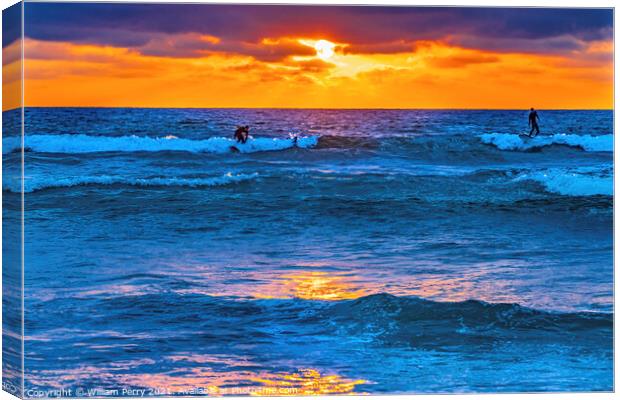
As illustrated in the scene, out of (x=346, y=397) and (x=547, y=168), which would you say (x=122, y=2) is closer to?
(x=346, y=397)

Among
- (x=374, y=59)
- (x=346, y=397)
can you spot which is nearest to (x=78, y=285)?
(x=346, y=397)

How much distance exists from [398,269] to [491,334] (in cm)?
129

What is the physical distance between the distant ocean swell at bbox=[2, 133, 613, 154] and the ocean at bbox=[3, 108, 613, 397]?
0.08 meters

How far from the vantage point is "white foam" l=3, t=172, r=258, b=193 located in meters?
11.9

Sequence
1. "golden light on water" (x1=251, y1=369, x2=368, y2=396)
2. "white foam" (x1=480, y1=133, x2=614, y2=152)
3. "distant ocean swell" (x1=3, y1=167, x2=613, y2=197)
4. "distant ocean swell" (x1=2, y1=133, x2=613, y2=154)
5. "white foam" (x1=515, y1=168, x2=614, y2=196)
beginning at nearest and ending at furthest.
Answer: "golden light on water" (x1=251, y1=369, x2=368, y2=396) → "white foam" (x1=480, y1=133, x2=614, y2=152) → "white foam" (x1=515, y1=168, x2=614, y2=196) → "distant ocean swell" (x1=3, y1=167, x2=613, y2=197) → "distant ocean swell" (x1=2, y1=133, x2=613, y2=154)

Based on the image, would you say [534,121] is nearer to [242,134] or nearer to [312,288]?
[312,288]

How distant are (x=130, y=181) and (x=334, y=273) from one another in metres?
5.59

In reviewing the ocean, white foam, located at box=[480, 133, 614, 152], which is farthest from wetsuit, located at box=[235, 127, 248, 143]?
white foam, located at box=[480, 133, 614, 152]

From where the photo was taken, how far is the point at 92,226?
995cm

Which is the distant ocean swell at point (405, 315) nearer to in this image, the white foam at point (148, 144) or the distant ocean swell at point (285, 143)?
the distant ocean swell at point (285, 143)

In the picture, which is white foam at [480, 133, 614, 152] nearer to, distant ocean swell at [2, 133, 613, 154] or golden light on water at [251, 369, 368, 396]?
distant ocean swell at [2, 133, 613, 154]

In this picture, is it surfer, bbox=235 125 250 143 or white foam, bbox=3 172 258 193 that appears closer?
white foam, bbox=3 172 258 193

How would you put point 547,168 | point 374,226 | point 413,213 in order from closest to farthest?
point 374,226, point 413,213, point 547,168

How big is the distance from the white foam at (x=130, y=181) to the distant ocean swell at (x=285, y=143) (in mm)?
441
